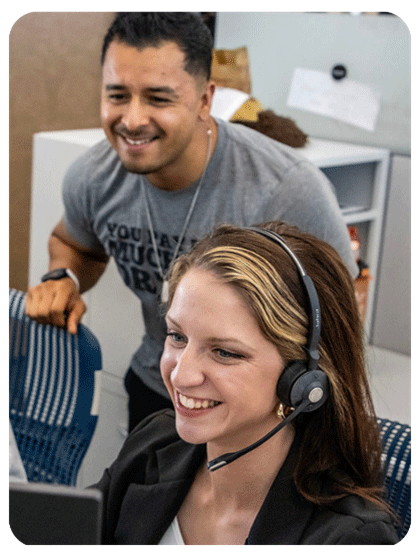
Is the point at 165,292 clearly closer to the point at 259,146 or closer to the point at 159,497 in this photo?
the point at 159,497

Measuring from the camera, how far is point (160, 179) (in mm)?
1182

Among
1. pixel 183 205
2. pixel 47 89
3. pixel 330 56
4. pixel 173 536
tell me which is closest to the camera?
pixel 173 536

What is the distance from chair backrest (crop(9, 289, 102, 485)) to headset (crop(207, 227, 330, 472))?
0.53m

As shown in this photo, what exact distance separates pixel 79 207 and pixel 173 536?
0.68 meters

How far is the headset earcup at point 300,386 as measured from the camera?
2.30 feet

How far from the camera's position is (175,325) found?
0.73 metres

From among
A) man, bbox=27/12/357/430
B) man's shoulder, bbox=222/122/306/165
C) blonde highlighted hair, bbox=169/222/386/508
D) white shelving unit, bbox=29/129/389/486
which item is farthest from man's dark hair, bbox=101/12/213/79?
white shelving unit, bbox=29/129/389/486

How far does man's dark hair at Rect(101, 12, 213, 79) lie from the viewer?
104cm

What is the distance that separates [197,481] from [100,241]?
0.62 m

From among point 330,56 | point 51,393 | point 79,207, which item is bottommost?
point 51,393

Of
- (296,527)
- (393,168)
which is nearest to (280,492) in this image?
(296,527)

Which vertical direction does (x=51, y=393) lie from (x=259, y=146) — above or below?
below

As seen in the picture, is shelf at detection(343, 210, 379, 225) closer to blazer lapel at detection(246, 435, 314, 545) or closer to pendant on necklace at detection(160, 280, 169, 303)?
pendant on necklace at detection(160, 280, 169, 303)

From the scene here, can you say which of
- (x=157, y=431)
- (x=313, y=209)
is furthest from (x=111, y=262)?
(x=157, y=431)
